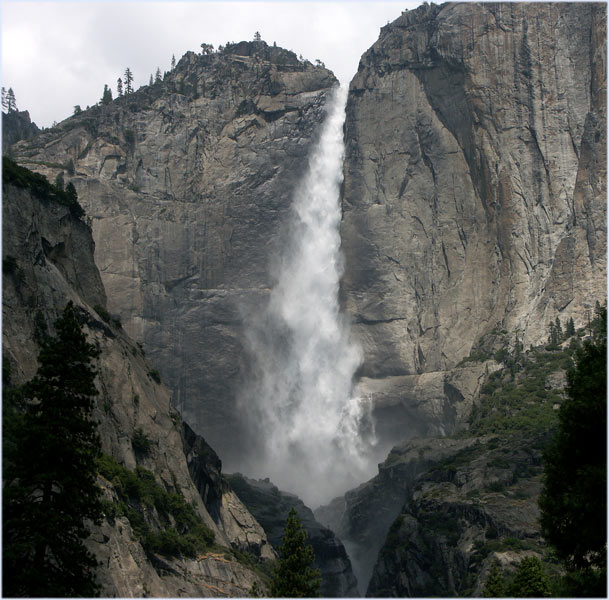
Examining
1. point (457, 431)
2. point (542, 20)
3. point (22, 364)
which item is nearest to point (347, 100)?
point (542, 20)

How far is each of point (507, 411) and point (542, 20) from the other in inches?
2405

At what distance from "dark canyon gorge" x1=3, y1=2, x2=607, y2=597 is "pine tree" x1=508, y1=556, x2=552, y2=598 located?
2036 inches

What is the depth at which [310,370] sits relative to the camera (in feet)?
439

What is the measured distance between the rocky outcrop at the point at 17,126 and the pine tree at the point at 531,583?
390ft

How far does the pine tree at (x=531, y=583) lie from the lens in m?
43.8

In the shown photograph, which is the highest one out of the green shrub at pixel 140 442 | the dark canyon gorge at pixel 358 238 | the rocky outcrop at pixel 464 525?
the dark canyon gorge at pixel 358 238

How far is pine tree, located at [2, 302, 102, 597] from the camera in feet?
103

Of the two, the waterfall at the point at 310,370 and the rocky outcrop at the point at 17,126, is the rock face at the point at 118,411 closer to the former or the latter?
the waterfall at the point at 310,370

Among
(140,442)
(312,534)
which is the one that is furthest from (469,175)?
(140,442)

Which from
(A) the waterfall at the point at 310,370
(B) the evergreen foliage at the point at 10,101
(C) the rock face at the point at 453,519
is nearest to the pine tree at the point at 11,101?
(B) the evergreen foliage at the point at 10,101

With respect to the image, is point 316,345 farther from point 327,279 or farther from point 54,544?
point 54,544

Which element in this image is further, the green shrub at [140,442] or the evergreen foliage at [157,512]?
the green shrub at [140,442]

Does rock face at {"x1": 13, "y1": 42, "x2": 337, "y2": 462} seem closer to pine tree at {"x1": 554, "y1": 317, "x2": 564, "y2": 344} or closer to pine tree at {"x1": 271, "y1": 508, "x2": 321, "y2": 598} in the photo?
pine tree at {"x1": 554, "y1": 317, "x2": 564, "y2": 344}

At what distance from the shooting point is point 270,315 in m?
134
